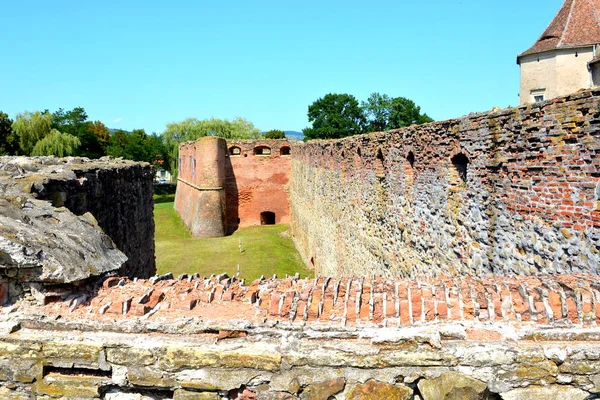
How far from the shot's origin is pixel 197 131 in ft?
156

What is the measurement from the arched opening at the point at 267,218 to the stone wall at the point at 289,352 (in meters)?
27.1

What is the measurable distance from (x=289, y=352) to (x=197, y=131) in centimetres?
4647

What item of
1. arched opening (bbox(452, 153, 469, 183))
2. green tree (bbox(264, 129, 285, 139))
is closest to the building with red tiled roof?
arched opening (bbox(452, 153, 469, 183))

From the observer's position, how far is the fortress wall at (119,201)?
5512 millimetres

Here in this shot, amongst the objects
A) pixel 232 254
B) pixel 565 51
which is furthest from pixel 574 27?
pixel 232 254

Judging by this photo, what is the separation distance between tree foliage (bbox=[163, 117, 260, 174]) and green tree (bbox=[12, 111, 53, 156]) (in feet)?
38.0

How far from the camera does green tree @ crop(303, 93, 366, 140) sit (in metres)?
52.6

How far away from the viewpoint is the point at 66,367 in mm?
2930

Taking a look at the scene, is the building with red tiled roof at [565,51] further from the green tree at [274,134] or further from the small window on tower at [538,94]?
the green tree at [274,134]

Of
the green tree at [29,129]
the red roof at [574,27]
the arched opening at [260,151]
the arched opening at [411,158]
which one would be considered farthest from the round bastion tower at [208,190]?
the arched opening at [411,158]

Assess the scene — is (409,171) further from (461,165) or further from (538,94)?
(538,94)

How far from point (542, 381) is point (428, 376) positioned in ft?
1.99

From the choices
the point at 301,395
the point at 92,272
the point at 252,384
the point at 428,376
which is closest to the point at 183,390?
the point at 252,384

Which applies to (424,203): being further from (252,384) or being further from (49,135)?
(49,135)
